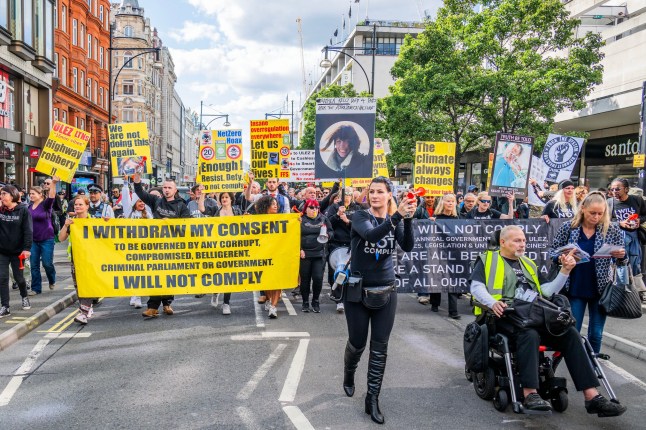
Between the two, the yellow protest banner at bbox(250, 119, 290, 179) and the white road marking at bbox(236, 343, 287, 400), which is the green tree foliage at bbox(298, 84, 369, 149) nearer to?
the yellow protest banner at bbox(250, 119, 290, 179)

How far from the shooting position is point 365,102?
767 cm

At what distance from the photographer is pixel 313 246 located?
8703mm

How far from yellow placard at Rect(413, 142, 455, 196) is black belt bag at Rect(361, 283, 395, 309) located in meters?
7.60

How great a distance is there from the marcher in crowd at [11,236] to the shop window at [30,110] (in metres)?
21.5

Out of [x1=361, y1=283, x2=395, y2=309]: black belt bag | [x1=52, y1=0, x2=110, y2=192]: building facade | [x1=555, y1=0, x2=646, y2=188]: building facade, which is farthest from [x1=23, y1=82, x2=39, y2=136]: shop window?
[x1=361, y1=283, x2=395, y2=309]: black belt bag

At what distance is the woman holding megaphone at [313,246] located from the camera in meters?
8.69

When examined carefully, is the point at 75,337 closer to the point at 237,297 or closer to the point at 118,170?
the point at 237,297

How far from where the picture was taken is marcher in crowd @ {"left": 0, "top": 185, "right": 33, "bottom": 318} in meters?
7.98

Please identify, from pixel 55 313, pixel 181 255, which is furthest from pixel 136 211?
pixel 55 313

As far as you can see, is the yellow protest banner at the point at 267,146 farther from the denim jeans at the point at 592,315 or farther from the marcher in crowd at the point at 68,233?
the denim jeans at the point at 592,315

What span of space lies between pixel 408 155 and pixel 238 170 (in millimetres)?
16321

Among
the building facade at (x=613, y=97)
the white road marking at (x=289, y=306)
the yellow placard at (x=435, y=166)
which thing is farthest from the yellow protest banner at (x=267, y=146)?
the building facade at (x=613, y=97)

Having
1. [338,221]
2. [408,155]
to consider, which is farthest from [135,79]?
[338,221]

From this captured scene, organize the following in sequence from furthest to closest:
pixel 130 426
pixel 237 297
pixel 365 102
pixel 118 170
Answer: pixel 118 170 < pixel 237 297 < pixel 365 102 < pixel 130 426
